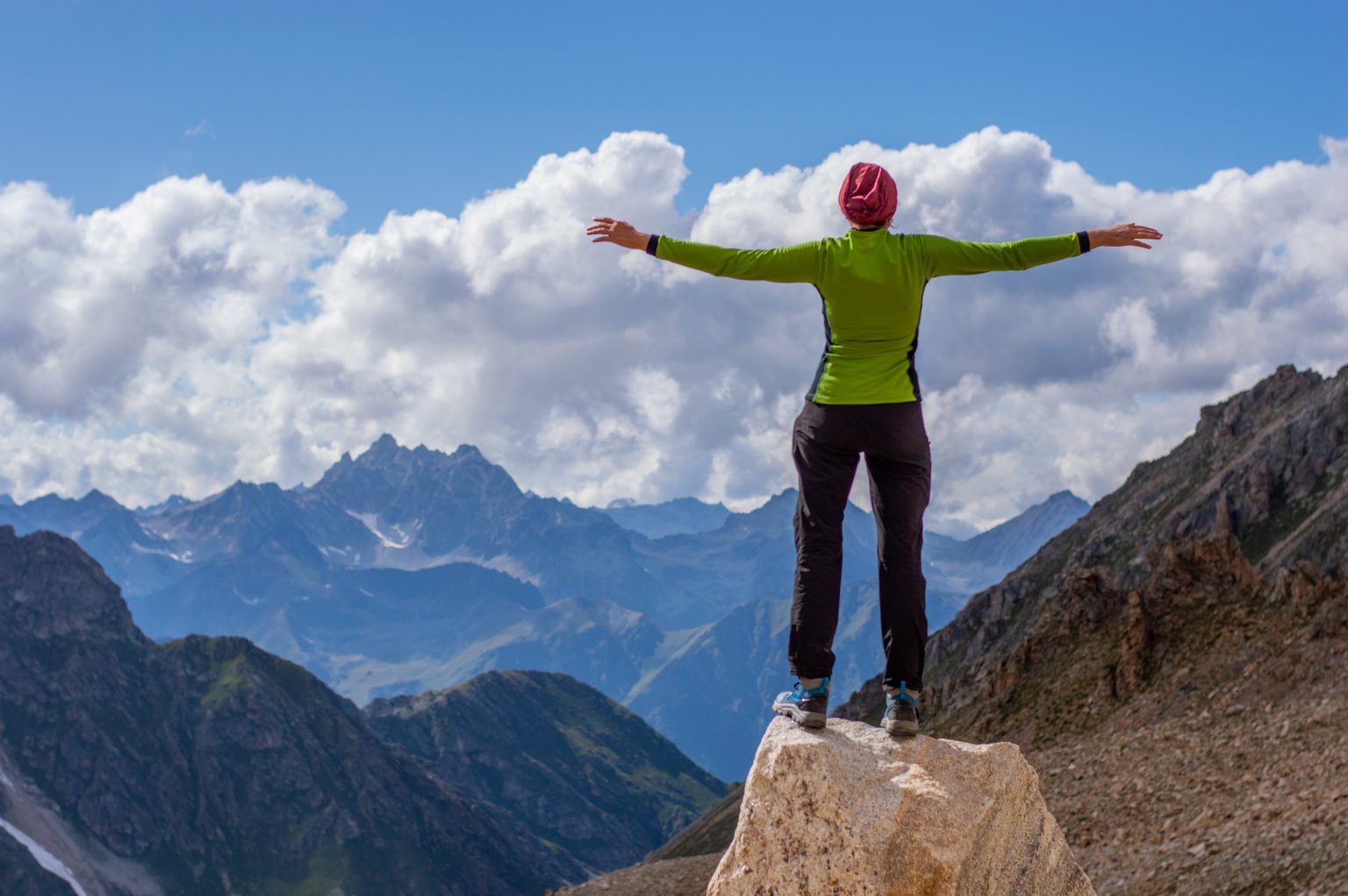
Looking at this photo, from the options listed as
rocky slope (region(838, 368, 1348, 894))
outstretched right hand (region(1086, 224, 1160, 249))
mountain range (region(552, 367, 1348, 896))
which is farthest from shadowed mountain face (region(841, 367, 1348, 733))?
outstretched right hand (region(1086, 224, 1160, 249))

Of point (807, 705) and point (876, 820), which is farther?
point (807, 705)

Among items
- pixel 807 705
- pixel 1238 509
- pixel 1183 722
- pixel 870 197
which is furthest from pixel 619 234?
pixel 1238 509

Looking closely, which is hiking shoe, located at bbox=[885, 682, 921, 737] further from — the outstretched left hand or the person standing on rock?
the outstretched left hand

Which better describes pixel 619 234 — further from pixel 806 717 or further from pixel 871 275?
pixel 806 717

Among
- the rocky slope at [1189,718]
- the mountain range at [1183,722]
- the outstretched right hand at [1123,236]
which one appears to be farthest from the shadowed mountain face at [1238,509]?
the outstretched right hand at [1123,236]

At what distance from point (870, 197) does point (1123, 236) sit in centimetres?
287

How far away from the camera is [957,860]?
12.4 metres

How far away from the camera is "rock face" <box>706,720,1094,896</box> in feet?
40.7

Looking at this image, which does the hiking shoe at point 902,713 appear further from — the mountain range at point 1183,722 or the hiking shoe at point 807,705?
the mountain range at point 1183,722

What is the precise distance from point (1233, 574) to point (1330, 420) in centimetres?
10831

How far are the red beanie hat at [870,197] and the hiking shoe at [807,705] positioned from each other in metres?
4.98

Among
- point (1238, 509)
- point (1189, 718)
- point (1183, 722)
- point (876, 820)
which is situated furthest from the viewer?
point (1238, 509)

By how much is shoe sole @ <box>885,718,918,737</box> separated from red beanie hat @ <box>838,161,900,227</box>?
5.33 m

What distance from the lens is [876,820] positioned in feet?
41.1
